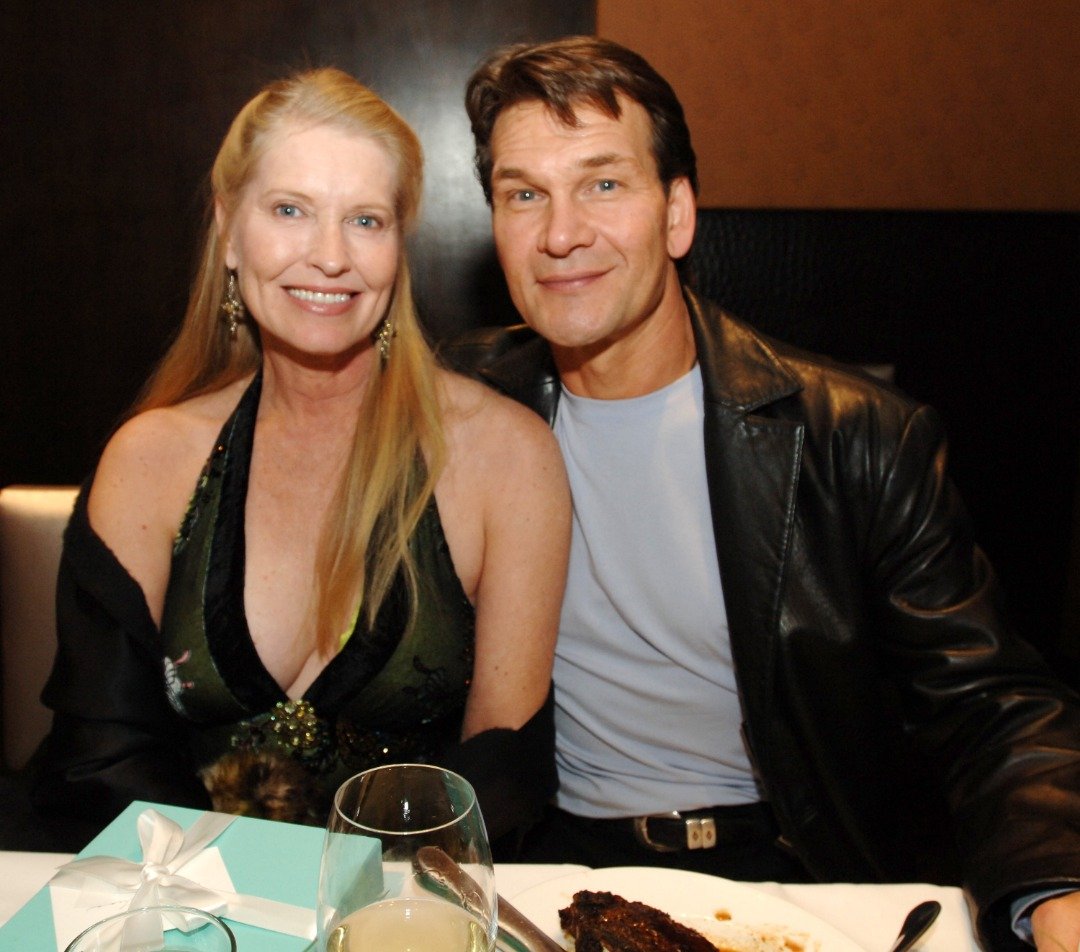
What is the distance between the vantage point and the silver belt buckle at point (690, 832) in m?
1.80

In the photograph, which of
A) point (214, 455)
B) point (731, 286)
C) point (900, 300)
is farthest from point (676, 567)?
point (900, 300)

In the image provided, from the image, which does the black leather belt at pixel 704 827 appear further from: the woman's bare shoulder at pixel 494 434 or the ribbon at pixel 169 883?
the ribbon at pixel 169 883

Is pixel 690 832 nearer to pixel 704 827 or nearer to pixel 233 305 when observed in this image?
pixel 704 827

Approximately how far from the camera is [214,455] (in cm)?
180

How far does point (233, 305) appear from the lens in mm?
1865

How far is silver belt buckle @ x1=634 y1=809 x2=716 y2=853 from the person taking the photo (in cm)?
180

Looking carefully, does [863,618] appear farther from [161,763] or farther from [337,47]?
[337,47]

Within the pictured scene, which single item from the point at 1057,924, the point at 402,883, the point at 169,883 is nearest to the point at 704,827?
the point at 1057,924

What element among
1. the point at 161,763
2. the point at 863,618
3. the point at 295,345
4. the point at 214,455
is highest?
the point at 295,345

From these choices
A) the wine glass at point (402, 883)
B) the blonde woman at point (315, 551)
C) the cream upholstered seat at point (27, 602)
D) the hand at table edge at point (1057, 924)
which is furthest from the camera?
the cream upholstered seat at point (27, 602)

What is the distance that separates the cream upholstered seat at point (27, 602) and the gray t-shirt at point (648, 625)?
3.32ft

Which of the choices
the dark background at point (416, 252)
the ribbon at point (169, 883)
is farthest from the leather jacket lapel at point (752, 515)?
the dark background at point (416, 252)

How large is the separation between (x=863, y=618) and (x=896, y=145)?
2151 millimetres

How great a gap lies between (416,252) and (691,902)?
2612 mm
